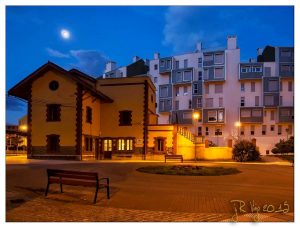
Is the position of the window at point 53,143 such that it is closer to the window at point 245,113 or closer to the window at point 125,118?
the window at point 125,118

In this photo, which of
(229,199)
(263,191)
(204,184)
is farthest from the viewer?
(204,184)

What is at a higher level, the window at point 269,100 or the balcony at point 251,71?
the balcony at point 251,71

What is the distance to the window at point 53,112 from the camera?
101 feet

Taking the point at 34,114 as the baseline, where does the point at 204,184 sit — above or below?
below

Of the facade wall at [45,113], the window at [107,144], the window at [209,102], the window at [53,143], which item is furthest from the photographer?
the window at [209,102]

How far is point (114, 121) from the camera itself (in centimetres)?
3597

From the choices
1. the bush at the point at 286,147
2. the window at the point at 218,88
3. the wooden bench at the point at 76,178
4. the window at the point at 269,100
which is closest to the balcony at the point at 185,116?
the window at the point at 218,88

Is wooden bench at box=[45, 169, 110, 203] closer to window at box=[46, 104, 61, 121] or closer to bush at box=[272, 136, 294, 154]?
window at box=[46, 104, 61, 121]

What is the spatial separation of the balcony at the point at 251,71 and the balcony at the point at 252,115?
18.6 ft

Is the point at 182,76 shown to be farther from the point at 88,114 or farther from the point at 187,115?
the point at 88,114

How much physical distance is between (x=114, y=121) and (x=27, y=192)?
24.7 m

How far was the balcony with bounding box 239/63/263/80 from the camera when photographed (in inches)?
2258

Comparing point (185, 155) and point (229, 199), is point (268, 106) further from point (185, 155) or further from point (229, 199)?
point (229, 199)
